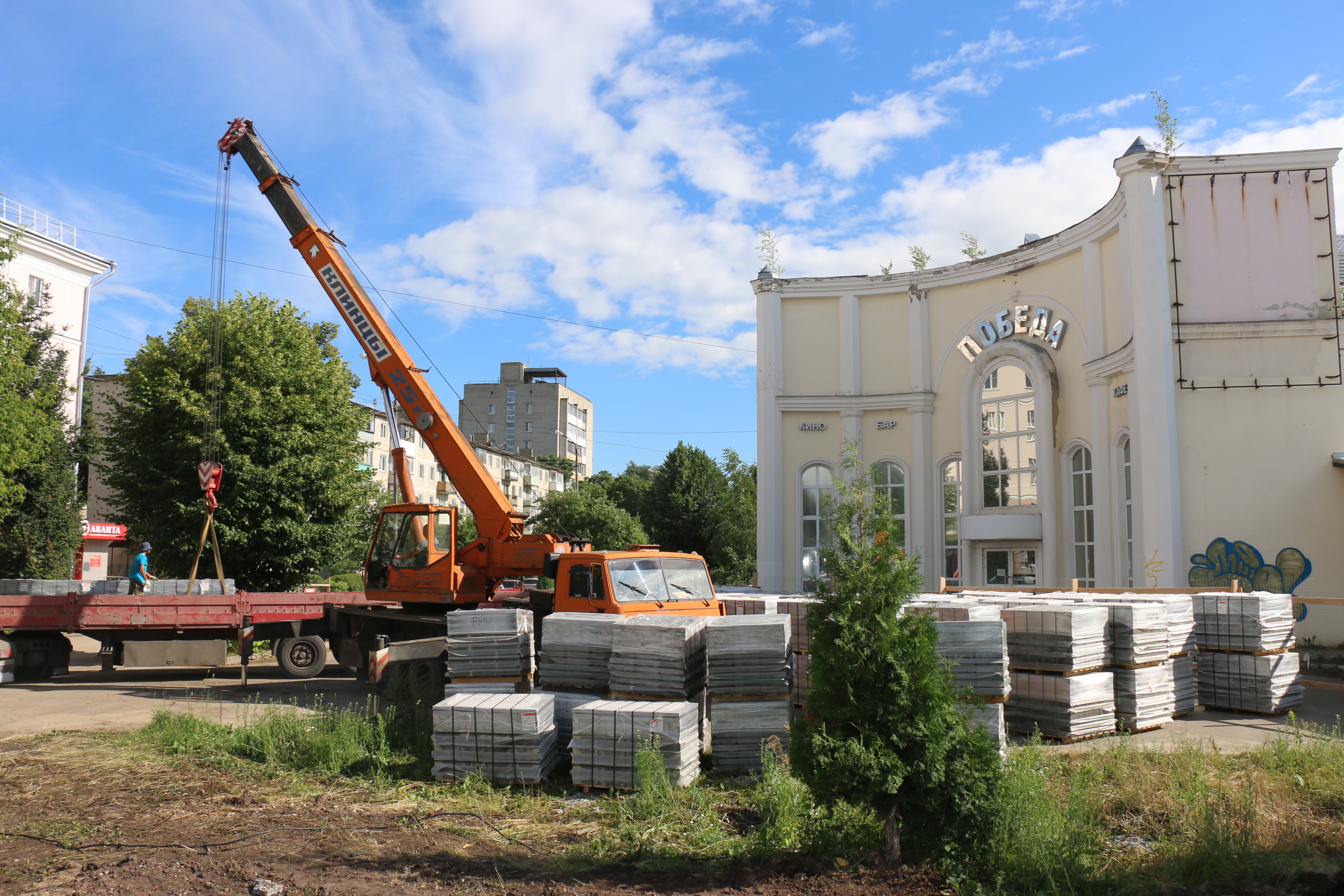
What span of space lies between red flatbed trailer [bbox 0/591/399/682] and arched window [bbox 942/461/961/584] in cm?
1427

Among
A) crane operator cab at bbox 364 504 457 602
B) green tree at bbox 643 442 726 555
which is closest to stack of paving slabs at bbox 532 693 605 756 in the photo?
crane operator cab at bbox 364 504 457 602

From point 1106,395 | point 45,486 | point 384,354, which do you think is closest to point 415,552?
point 384,354

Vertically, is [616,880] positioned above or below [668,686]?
below

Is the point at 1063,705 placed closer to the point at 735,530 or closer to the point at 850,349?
the point at 850,349

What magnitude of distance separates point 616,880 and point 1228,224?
56.1 ft

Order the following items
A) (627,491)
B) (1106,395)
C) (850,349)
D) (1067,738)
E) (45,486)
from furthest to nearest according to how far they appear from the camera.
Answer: (627,491) < (45,486) < (850,349) < (1106,395) < (1067,738)

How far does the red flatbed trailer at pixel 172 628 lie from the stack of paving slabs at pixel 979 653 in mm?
10037

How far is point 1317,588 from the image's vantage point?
1535cm

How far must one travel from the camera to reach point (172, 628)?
15.3m

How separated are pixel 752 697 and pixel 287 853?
4.09m

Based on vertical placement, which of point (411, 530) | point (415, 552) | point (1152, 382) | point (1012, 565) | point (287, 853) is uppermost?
point (1152, 382)

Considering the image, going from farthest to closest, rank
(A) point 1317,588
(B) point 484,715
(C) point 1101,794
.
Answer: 1. (A) point 1317,588
2. (B) point 484,715
3. (C) point 1101,794

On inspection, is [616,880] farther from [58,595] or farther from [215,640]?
[58,595]

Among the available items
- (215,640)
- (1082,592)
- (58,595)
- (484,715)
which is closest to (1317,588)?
(1082,592)
